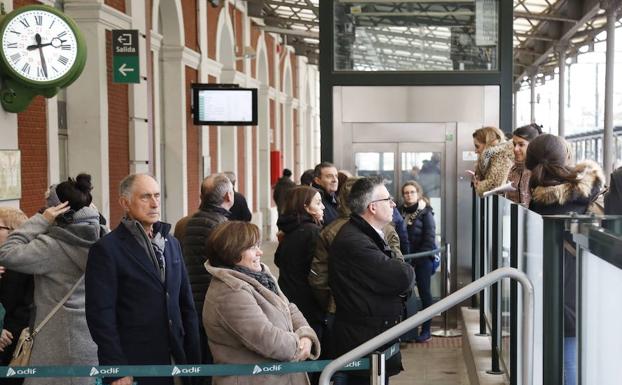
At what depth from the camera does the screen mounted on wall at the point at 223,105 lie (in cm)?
1361

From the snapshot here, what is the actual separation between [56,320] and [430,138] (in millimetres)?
6322

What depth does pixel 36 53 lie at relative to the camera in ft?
23.3

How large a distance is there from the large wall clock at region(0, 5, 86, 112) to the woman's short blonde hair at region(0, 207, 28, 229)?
2382 mm

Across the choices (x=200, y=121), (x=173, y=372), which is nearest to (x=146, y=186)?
(x=173, y=372)

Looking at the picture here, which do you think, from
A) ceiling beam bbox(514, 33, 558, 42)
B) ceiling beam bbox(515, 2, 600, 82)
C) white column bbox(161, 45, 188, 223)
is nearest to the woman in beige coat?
white column bbox(161, 45, 188, 223)

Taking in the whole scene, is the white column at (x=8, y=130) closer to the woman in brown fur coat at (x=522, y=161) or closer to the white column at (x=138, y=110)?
the white column at (x=138, y=110)

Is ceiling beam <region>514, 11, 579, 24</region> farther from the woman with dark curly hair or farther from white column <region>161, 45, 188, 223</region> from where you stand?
the woman with dark curly hair

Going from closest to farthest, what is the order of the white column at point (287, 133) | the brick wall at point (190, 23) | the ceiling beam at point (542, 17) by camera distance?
the brick wall at point (190, 23) < the ceiling beam at point (542, 17) < the white column at point (287, 133)

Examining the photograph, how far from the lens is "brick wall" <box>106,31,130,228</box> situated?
11.0 metres

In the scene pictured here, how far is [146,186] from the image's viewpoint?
13.5 ft

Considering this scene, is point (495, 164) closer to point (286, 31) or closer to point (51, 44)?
point (51, 44)

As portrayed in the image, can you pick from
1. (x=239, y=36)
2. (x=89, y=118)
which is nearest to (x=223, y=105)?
(x=89, y=118)

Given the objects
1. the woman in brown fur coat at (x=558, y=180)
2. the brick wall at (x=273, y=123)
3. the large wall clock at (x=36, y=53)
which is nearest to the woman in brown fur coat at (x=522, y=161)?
the woman in brown fur coat at (x=558, y=180)

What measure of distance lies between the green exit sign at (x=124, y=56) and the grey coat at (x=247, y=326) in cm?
655
